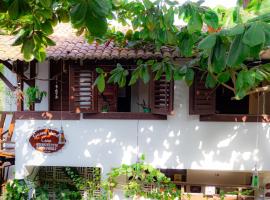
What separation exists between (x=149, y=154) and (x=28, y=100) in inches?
112

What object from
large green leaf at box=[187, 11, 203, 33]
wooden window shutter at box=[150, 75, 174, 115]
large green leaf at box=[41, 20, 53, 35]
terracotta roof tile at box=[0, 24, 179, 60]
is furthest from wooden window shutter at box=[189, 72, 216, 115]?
large green leaf at box=[41, 20, 53, 35]

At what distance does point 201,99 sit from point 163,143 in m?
1.19

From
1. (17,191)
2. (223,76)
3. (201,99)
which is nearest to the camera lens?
(223,76)

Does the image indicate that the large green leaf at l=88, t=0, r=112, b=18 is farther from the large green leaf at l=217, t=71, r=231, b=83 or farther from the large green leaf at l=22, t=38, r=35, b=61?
the large green leaf at l=217, t=71, r=231, b=83

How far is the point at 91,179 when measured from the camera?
27.2ft

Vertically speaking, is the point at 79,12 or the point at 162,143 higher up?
the point at 79,12

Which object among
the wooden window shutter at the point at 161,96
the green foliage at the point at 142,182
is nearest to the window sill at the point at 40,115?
the green foliage at the point at 142,182

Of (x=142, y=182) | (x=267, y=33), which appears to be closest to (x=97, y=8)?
(x=267, y=33)

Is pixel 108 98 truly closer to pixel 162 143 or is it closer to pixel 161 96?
pixel 161 96

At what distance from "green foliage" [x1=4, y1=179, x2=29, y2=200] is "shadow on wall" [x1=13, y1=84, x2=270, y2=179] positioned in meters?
0.46

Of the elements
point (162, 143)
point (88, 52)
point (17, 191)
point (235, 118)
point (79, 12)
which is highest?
point (88, 52)

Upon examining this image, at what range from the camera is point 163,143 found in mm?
7520

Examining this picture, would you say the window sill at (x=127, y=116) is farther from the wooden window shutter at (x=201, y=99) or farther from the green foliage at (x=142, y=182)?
the green foliage at (x=142, y=182)

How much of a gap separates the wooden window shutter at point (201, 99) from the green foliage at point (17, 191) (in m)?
3.80
